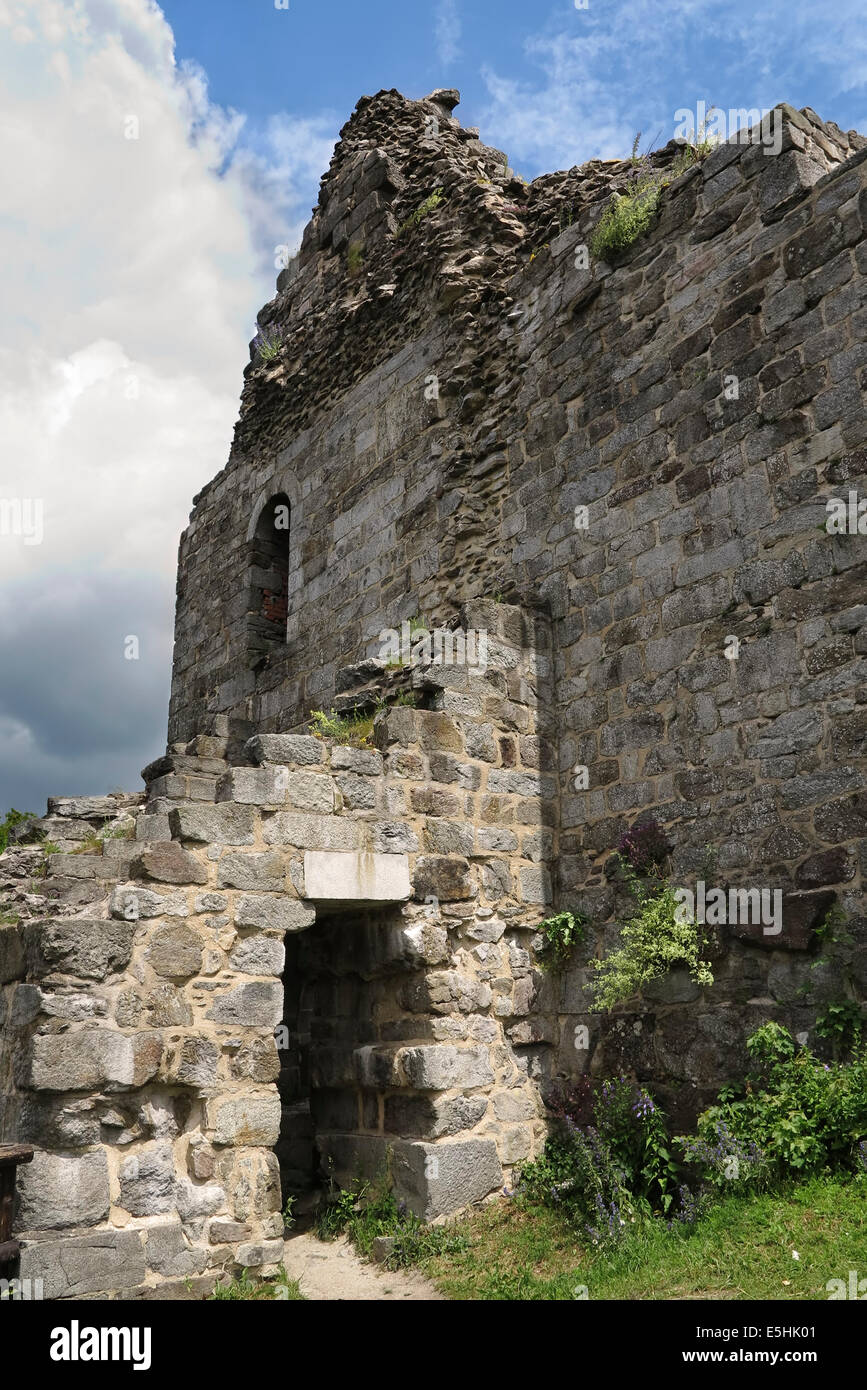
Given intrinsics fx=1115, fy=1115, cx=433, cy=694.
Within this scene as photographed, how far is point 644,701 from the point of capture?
7270 mm

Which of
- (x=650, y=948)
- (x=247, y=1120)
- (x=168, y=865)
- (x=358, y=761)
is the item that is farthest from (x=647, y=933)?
(x=168, y=865)

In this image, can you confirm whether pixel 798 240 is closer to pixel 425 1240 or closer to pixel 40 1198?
pixel 425 1240

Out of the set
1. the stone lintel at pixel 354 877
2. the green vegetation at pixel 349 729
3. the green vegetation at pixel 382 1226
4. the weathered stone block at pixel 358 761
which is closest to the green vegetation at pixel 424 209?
the green vegetation at pixel 349 729

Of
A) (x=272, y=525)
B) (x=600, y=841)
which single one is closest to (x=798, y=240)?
(x=600, y=841)

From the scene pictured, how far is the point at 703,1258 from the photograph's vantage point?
4.92 meters

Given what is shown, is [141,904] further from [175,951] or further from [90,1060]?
[90,1060]

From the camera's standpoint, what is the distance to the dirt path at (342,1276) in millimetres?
5738

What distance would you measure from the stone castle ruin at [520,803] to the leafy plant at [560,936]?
10cm

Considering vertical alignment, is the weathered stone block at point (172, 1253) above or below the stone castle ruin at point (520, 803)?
below

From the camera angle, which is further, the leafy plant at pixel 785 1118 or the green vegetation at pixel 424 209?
the green vegetation at pixel 424 209

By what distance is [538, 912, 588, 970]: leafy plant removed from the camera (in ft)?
24.0

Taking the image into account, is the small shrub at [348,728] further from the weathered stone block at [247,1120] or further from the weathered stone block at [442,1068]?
the weathered stone block at [247,1120]

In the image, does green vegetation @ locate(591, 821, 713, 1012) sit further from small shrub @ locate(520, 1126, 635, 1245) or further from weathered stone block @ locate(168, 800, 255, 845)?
weathered stone block @ locate(168, 800, 255, 845)

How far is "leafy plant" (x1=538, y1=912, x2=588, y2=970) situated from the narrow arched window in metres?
6.26
